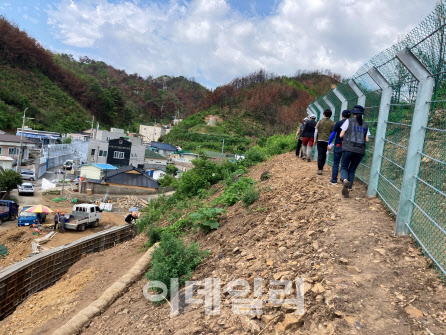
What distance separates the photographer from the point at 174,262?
4203 mm

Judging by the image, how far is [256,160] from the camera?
12.7 metres

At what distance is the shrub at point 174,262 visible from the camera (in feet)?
13.2

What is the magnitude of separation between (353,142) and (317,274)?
2.75 m

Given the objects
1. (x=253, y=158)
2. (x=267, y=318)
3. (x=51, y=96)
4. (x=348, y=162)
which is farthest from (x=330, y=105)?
(x=51, y=96)

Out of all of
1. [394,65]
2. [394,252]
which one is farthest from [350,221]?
[394,65]

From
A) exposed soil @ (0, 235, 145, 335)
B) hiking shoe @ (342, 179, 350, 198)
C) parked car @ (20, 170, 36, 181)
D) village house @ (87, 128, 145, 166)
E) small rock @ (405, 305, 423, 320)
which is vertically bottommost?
parked car @ (20, 170, 36, 181)

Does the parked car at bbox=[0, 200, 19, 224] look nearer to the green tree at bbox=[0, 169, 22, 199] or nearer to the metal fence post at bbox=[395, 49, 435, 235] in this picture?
the green tree at bbox=[0, 169, 22, 199]

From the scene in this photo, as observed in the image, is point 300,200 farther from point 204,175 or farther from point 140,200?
point 140,200

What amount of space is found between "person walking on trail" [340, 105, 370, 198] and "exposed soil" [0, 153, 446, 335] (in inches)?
12.6

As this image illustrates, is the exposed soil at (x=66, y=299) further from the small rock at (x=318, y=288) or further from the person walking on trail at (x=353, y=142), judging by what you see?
the person walking on trail at (x=353, y=142)

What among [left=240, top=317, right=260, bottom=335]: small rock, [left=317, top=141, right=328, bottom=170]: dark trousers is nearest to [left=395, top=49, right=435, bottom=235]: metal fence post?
[left=240, top=317, right=260, bottom=335]: small rock

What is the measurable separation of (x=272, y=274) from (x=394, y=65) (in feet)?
10.4

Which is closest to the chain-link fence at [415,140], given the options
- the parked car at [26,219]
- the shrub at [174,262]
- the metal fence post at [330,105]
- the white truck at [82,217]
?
the shrub at [174,262]

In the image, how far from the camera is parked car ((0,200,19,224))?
63.1 feet
